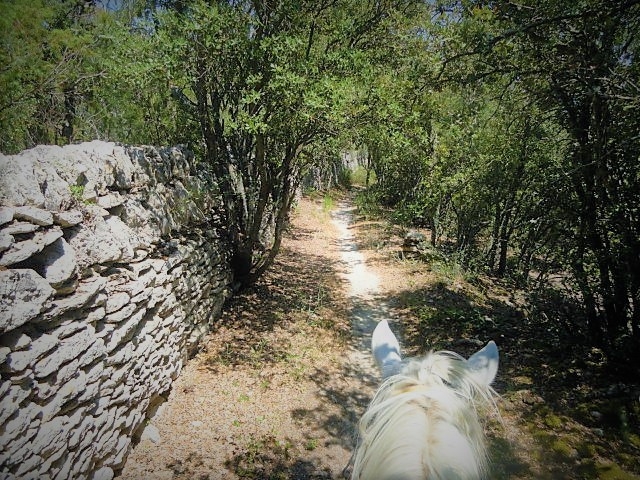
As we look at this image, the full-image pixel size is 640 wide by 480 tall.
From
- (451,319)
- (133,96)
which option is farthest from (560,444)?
(133,96)

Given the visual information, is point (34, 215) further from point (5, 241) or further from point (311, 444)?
point (311, 444)

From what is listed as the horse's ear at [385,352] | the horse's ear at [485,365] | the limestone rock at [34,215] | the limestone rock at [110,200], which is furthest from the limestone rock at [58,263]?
the horse's ear at [485,365]

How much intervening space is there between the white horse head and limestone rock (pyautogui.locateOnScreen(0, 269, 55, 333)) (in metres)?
2.61

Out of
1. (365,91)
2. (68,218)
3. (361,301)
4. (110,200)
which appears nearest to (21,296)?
(68,218)

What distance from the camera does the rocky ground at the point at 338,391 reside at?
4453 millimetres

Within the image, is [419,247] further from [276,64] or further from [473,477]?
[473,477]

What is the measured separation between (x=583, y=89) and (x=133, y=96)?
8965mm

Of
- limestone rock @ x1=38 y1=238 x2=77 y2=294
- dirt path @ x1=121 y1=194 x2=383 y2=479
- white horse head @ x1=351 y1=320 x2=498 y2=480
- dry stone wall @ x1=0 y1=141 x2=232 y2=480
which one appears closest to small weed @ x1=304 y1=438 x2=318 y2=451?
dirt path @ x1=121 y1=194 x2=383 y2=479

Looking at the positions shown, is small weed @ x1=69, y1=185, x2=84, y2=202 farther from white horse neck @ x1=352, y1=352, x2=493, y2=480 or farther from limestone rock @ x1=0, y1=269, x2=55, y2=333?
white horse neck @ x1=352, y1=352, x2=493, y2=480

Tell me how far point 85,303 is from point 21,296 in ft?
2.72

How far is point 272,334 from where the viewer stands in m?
7.57

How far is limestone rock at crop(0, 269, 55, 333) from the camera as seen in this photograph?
255 cm

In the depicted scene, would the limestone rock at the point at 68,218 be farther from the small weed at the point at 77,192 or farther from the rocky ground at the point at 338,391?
the rocky ground at the point at 338,391

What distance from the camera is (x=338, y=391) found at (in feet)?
19.9
